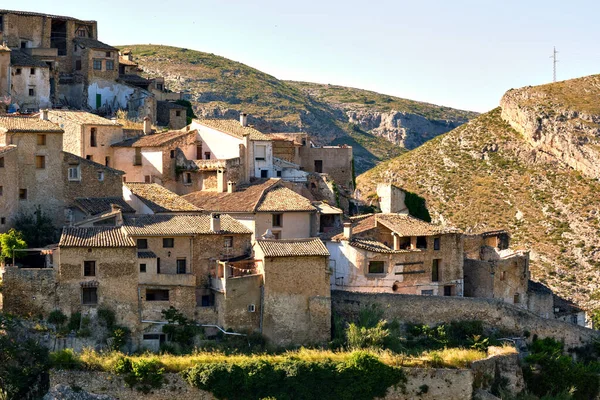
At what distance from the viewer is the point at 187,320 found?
4594 cm

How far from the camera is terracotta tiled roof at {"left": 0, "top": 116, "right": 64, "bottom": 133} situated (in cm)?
4897

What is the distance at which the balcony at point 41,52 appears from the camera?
6538 cm

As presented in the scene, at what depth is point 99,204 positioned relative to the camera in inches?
1970

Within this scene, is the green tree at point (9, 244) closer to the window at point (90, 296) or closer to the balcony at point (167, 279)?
the window at point (90, 296)

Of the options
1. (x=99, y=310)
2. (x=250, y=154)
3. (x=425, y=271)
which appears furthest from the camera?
(x=250, y=154)

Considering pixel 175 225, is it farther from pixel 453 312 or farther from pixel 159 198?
pixel 453 312

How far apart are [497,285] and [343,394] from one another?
12824 mm

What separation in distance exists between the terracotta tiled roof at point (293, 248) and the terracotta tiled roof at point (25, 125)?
9.26 m

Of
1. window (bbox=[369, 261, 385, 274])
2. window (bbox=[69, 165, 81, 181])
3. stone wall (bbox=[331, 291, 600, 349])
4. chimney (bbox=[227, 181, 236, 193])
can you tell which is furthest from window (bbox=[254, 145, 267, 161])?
stone wall (bbox=[331, 291, 600, 349])

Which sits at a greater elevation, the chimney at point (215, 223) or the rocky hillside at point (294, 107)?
the rocky hillside at point (294, 107)

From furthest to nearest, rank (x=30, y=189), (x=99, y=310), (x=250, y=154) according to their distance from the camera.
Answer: (x=250, y=154), (x=30, y=189), (x=99, y=310)

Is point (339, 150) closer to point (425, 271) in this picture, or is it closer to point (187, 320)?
point (425, 271)

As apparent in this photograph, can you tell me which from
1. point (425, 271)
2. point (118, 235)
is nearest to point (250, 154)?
point (425, 271)

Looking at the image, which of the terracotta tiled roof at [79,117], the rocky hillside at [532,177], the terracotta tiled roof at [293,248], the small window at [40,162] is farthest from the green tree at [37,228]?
the rocky hillside at [532,177]
